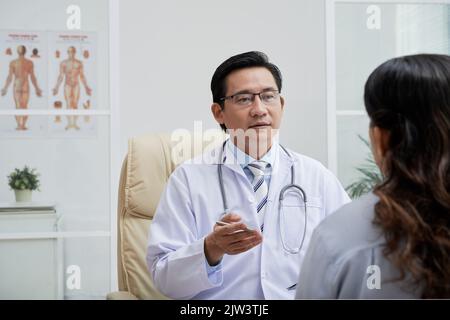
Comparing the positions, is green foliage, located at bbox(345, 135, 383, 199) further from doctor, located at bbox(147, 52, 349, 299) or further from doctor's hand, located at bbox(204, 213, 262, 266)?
doctor's hand, located at bbox(204, 213, 262, 266)

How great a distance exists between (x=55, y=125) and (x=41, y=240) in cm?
41

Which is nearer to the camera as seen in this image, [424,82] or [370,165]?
[424,82]

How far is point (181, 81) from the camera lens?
2.21 meters

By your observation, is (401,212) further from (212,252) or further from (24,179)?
(24,179)

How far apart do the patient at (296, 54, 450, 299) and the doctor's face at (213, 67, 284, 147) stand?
520 mm

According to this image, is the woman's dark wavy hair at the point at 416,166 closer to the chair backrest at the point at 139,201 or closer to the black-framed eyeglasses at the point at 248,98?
the black-framed eyeglasses at the point at 248,98

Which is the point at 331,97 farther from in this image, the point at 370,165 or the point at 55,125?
the point at 55,125

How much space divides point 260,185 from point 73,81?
3.58 feet

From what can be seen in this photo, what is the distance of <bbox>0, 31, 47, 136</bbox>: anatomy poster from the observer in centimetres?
197

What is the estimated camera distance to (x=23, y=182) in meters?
1.98

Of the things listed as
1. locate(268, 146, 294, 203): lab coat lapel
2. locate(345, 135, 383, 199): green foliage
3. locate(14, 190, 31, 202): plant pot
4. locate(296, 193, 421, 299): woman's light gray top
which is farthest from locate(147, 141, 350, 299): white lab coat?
locate(14, 190, 31, 202): plant pot

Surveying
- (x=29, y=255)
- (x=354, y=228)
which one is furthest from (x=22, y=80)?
(x=354, y=228)
